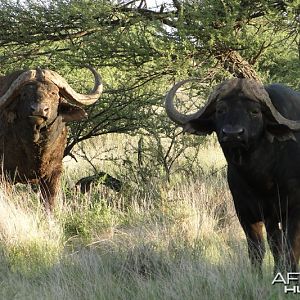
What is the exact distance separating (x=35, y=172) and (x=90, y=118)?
105 inches

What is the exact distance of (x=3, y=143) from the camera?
9.35 meters

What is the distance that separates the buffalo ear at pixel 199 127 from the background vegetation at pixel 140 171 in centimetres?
109

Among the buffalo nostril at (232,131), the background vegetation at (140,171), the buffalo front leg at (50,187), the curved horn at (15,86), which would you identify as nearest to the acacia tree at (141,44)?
the background vegetation at (140,171)

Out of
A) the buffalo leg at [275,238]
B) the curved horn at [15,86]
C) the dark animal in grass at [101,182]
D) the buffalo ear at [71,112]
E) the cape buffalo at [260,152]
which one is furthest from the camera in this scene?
the dark animal in grass at [101,182]

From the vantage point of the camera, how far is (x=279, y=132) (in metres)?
5.88

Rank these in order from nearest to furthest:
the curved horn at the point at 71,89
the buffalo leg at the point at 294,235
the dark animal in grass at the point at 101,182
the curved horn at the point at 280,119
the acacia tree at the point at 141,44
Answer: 1. the curved horn at the point at 280,119
2. the buffalo leg at the point at 294,235
3. the curved horn at the point at 71,89
4. the acacia tree at the point at 141,44
5. the dark animal in grass at the point at 101,182

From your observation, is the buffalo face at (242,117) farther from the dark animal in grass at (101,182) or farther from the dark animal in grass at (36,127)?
the dark animal in grass at (101,182)

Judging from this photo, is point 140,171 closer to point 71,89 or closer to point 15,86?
point 71,89

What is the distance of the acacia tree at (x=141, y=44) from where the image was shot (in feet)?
33.9

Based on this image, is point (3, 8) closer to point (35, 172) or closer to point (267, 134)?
point (35, 172)

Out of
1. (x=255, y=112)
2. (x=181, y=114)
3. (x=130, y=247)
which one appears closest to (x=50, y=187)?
(x=130, y=247)

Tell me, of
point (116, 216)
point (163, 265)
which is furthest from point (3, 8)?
point (163, 265)

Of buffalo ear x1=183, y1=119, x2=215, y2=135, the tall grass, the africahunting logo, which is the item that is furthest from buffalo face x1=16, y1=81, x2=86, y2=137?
the africahunting logo

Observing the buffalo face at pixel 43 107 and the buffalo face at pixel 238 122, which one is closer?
the buffalo face at pixel 238 122
